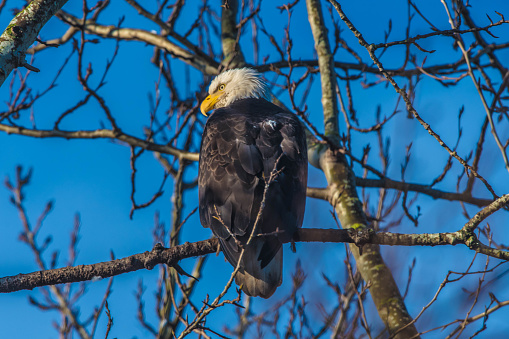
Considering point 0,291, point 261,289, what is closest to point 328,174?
point 261,289

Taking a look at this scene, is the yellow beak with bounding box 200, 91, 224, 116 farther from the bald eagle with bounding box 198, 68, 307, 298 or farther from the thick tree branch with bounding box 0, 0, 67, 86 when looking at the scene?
the thick tree branch with bounding box 0, 0, 67, 86

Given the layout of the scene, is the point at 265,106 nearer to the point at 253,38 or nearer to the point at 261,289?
the point at 261,289

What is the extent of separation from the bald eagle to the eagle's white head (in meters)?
1.11

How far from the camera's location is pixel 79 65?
506cm

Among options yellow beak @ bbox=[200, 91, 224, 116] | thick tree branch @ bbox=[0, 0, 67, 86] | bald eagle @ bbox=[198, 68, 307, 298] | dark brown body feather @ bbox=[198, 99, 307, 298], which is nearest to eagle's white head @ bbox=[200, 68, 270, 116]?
yellow beak @ bbox=[200, 91, 224, 116]

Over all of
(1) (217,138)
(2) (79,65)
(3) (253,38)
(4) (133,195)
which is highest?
(3) (253,38)

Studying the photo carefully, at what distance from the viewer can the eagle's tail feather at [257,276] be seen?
3496mm

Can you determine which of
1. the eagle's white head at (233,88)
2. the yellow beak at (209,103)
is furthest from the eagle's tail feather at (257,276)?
the eagle's white head at (233,88)

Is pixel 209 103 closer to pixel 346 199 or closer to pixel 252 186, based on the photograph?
pixel 346 199

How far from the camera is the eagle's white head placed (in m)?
5.74

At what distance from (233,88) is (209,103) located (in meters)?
0.31

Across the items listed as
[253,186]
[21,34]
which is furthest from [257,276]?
→ [21,34]

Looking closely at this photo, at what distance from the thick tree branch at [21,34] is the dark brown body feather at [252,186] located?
1.44 m

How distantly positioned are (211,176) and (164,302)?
1.73 metres
